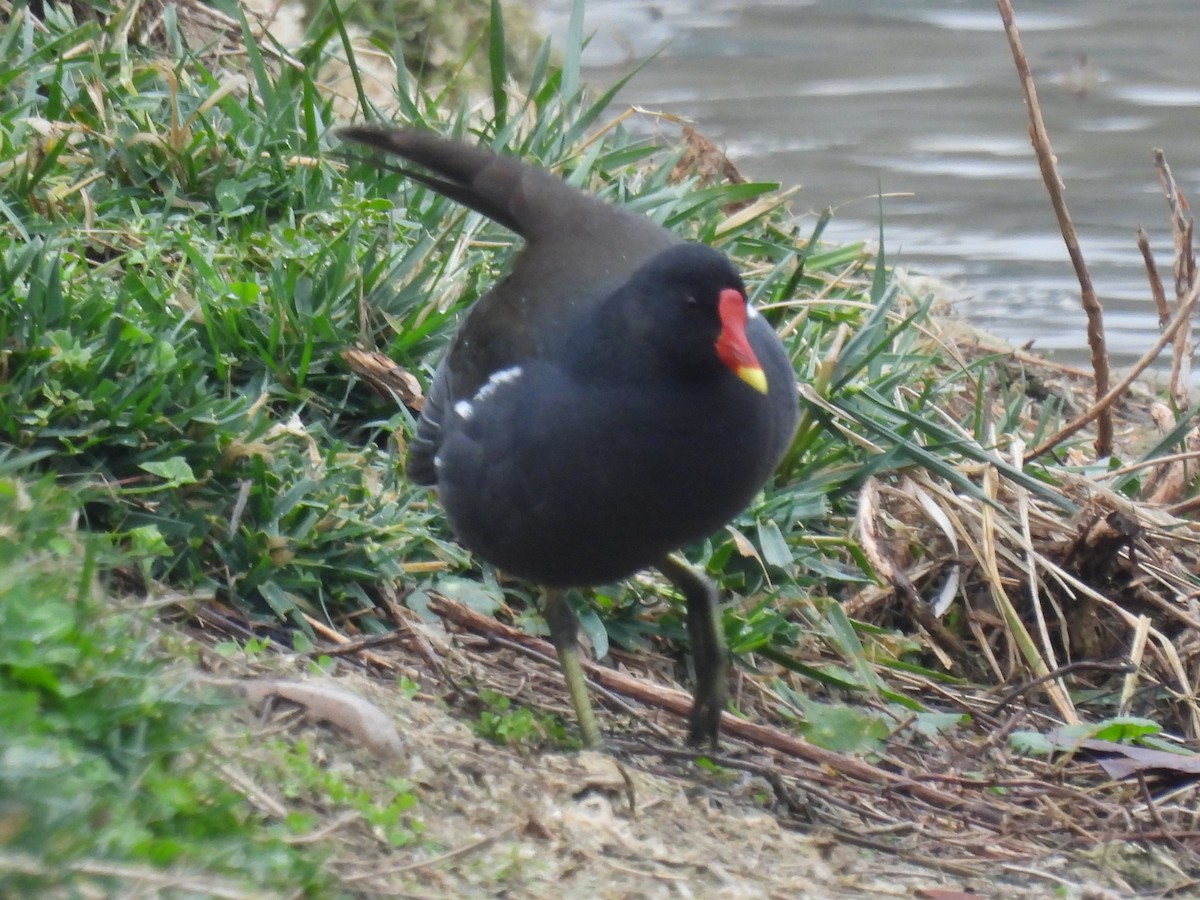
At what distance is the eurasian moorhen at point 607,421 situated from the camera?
129 inches

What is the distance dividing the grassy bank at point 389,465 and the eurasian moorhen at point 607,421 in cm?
25

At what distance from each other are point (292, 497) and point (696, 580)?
2.95 feet

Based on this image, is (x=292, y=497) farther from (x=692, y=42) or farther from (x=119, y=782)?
(x=692, y=42)

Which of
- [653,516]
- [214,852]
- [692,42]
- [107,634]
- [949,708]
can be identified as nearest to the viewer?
[214,852]

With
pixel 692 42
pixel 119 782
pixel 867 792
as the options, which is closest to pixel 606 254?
pixel 867 792

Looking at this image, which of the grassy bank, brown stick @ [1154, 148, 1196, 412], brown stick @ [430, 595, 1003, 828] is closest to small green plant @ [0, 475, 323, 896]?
the grassy bank

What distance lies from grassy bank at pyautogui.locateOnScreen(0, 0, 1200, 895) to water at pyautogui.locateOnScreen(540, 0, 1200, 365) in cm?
171

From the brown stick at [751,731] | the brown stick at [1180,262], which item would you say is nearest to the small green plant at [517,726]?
the brown stick at [751,731]

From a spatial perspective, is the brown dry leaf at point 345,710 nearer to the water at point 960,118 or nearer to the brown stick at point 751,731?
the brown stick at point 751,731

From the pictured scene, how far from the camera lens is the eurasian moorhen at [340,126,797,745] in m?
3.27

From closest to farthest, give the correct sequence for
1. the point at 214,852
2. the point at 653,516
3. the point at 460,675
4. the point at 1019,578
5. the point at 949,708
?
the point at 214,852, the point at 653,516, the point at 460,675, the point at 949,708, the point at 1019,578

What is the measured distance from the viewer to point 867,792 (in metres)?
3.46

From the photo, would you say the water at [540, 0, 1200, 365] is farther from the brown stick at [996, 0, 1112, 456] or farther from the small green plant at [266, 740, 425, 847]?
the small green plant at [266, 740, 425, 847]

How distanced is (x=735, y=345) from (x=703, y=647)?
2.69 feet
